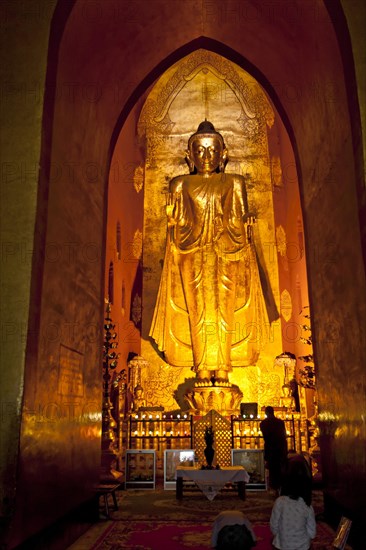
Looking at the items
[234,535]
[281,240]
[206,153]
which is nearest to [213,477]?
[234,535]

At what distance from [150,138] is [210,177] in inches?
90.0

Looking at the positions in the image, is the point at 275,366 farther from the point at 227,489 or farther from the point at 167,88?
the point at 167,88

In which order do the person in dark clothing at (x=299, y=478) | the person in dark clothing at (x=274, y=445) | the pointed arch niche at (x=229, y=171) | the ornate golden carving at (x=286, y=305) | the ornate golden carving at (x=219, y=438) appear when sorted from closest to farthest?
the person in dark clothing at (x=299, y=478) → the person in dark clothing at (x=274, y=445) → the ornate golden carving at (x=219, y=438) → the pointed arch niche at (x=229, y=171) → the ornate golden carving at (x=286, y=305)

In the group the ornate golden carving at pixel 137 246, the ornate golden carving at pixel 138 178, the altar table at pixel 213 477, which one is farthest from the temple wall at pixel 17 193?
the ornate golden carving at pixel 138 178

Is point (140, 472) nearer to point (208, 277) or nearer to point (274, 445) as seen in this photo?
point (274, 445)

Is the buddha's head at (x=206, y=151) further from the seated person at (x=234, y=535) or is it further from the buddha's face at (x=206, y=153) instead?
the seated person at (x=234, y=535)

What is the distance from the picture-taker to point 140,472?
6957mm

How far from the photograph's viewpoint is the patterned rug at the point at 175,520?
154 inches

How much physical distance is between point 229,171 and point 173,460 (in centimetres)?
722

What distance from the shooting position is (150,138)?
12352 mm

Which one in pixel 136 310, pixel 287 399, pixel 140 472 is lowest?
pixel 140 472

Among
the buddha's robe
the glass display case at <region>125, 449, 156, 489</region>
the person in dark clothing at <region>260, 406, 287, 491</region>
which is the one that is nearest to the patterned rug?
the glass display case at <region>125, 449, 156, 489</region>

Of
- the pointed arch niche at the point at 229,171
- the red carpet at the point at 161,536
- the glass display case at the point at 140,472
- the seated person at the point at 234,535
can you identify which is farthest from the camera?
the pointed arch niche at the point at 229,171

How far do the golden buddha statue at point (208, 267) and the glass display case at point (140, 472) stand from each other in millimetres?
3500
